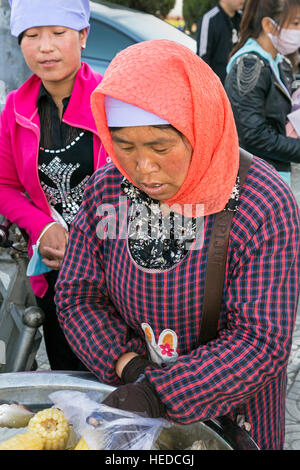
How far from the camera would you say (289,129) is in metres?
2.92

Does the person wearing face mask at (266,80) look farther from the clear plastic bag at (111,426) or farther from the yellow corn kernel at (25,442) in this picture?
the yellow corn kernel at (25,442)

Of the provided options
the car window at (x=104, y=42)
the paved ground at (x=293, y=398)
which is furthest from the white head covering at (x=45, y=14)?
the car window at (x=104, y=42)

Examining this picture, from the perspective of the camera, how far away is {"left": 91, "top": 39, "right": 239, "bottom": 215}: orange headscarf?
118 centimetres

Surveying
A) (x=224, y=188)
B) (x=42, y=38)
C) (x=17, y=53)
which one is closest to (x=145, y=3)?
(x=17, y=53)

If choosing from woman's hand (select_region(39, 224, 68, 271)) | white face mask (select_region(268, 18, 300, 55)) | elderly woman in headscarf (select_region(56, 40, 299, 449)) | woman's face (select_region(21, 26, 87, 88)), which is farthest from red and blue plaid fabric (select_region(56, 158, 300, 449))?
white face mask (select_region(268, 18, 300, 55))

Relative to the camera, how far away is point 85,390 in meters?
1.42

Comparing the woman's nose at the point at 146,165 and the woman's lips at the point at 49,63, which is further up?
the woman's lips at the point at 49,63

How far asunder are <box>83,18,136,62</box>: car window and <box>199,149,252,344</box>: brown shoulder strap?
175 inches

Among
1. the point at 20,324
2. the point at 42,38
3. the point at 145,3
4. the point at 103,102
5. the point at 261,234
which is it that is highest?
the point at 145,3

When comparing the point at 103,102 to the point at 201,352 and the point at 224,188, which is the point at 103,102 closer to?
the point at 224,188

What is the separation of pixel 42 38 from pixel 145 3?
1163cm

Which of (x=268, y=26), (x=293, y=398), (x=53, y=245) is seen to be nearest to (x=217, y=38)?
(x=268, y=26)

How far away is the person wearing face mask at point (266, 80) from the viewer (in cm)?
276

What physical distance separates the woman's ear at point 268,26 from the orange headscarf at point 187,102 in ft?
5.62
